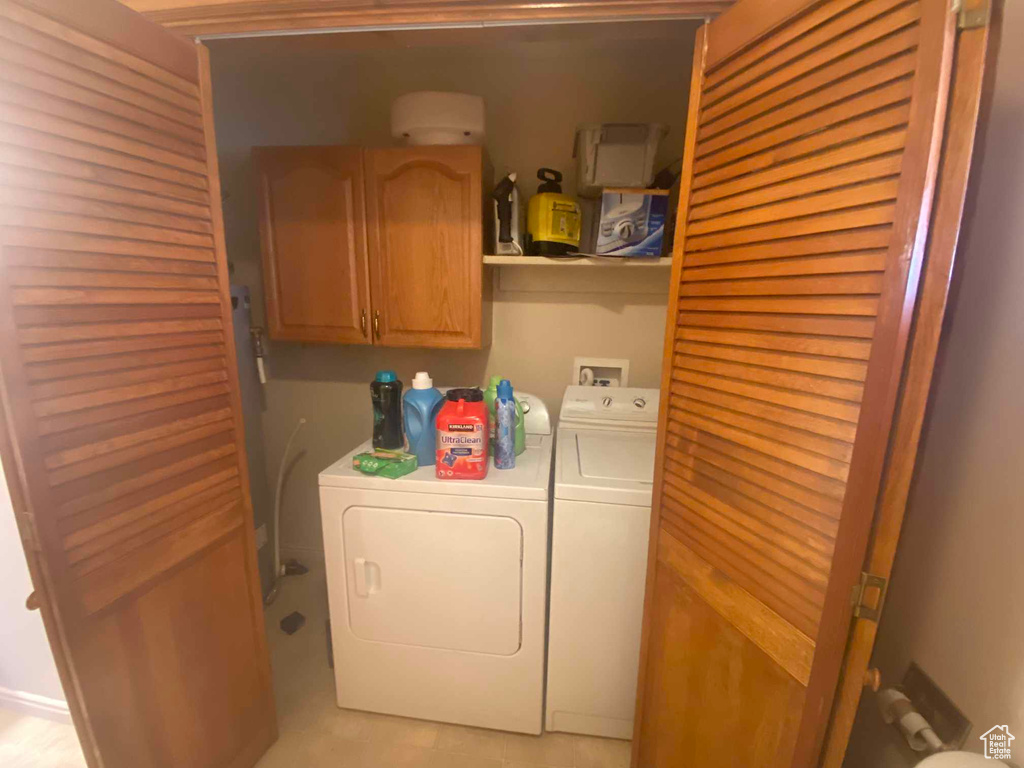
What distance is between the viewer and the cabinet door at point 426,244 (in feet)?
5.32

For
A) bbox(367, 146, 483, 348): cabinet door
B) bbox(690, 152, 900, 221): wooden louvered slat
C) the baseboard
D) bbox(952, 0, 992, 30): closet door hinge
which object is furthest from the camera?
bbox(367, 146, 483, 348): cabinet door

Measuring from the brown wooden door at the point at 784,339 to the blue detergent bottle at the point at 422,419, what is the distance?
76cm

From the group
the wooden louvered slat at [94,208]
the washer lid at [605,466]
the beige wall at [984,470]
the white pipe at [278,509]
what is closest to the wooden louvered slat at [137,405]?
the wooden louvered slat at [94,208]

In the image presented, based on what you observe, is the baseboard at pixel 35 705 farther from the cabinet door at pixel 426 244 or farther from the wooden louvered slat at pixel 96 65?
the wooden louvered slat at pixel 96 65

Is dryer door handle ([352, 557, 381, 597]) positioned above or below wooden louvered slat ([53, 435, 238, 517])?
below

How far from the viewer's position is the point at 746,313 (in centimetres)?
85

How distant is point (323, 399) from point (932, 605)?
2340 millimetres

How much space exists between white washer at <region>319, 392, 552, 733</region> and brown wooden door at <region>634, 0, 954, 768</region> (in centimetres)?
46

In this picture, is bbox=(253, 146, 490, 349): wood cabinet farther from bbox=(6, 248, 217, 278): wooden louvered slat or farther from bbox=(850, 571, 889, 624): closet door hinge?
bbox=(850, 571, 889, 624): closet door hinge

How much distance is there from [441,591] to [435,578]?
0.05 meters

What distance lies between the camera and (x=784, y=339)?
775 mm

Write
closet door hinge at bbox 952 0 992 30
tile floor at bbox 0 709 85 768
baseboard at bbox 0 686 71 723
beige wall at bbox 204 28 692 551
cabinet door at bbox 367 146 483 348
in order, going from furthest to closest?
beige wall at bbox 204 28 692 551, cabinet door at bbox 367 146 483 348, baseboard at bbox 0 686 71 723, tile floor at bbox 0 709 85 768, closet door hinge at bbox 952 0 992 30

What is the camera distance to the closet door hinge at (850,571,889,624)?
682 millimetres

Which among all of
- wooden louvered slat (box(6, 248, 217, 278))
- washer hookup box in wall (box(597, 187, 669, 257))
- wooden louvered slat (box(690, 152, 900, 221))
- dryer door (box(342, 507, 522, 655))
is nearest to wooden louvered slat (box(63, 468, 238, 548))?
dryer door (box(342, 507, 522, 655))
